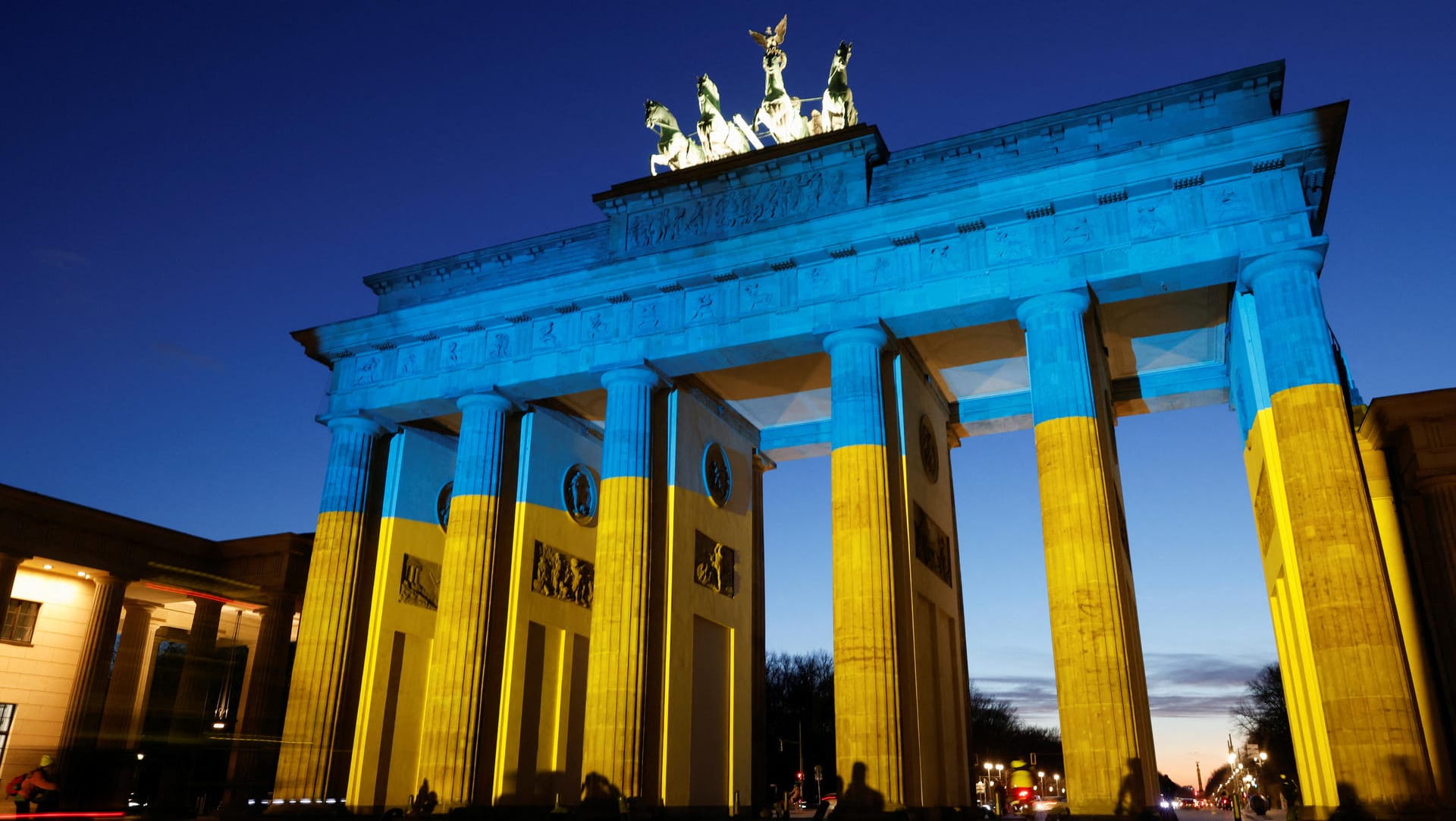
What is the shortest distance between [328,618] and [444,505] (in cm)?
488

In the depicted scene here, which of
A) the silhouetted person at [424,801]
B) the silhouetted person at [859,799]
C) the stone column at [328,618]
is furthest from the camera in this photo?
the stone column at [328,618]

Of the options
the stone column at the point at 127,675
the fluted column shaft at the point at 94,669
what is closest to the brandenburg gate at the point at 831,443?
the fluted column shaft at the point at 94,669

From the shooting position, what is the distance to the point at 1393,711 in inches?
608

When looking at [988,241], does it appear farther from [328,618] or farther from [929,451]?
[328,618]

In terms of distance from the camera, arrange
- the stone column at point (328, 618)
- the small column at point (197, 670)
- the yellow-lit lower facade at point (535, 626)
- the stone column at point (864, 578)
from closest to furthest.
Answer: the stone column at point (864, 578) → the yellow-lit lower facade at point (535, 626) → the stone column at point (328, 618) → the small column at point (197, 670)

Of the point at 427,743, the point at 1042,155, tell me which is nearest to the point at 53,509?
the point at 427,743

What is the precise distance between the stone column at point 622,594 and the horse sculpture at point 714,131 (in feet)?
20.4

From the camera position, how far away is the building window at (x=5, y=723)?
3334 cm

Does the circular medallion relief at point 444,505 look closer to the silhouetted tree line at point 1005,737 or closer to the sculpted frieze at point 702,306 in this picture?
the sculpted frieze at point 702,306

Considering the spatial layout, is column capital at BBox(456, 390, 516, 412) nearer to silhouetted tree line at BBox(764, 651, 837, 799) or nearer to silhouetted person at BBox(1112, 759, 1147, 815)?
silhouetted person at BBox(1112, 759, 1147, 815)

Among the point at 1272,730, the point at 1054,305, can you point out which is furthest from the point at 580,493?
the point at 1272,730

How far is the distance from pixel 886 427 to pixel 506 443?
32.6ft

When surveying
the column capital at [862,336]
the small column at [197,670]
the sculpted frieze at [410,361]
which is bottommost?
the small column at [197,670]

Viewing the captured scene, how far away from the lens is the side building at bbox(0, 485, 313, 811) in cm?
3231
